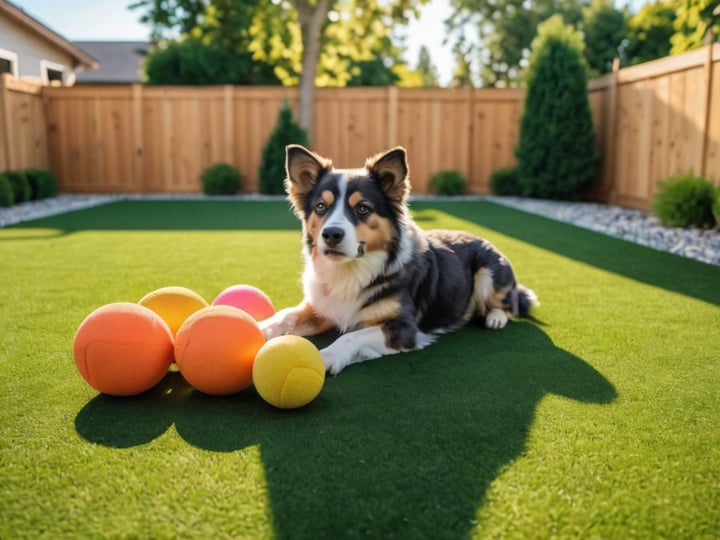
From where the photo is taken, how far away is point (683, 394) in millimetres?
3025

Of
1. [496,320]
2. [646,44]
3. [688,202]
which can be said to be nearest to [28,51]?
[688,202]

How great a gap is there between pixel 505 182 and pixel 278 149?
548cm

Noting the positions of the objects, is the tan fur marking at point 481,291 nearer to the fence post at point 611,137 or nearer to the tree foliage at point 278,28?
the fence post at point 611,137

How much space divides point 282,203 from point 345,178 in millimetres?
10277

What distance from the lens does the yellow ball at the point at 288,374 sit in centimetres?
278

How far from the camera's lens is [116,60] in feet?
123

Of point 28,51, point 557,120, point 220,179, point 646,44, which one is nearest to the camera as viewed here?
point 557,120

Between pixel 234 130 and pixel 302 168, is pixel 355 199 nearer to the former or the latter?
pixel 302 168

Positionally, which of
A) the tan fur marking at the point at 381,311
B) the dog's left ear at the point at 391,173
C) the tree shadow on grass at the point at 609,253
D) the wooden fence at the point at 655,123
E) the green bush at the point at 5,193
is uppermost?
the wooden fence at the point at 655,123

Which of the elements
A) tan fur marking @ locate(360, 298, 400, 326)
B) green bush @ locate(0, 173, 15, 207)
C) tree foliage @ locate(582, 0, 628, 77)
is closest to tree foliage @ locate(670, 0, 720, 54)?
tan fur marking @ locate(360, 298, 400, 326)

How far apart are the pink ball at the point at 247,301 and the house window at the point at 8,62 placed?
16.3m

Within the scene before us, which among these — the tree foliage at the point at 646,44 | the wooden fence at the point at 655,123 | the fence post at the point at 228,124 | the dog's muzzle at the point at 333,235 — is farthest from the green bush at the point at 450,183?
the tree foliage at the point at 646,44

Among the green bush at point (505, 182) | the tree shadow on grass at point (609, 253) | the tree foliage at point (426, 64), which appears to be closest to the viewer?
the tree shadow on grass at point (609, 253)

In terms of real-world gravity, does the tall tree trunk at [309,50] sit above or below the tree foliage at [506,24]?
below
